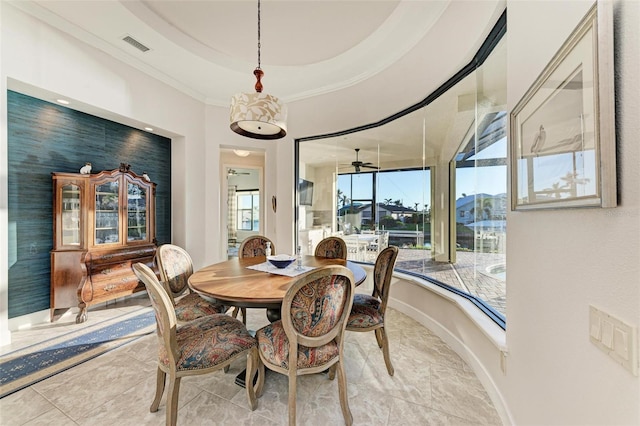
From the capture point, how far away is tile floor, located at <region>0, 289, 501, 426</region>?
1630 millimetres

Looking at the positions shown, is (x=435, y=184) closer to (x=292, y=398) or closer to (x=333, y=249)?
(x=333, y=249)

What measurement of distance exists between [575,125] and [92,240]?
4.22 m

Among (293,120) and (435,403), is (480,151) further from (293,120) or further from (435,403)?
(293,120)

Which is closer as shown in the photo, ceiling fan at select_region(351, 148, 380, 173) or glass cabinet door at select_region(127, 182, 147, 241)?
glass cabinet door at select_region(127, 182, 147, 241)

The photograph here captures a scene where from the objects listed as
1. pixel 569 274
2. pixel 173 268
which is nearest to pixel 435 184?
pixel 569 274

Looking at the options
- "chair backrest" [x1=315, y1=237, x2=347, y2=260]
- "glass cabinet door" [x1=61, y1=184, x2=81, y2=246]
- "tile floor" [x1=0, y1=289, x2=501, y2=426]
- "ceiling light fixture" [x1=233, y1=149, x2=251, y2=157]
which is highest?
"ceiling light fixture" [x1=233, y1=149, x2=251, y2=157]

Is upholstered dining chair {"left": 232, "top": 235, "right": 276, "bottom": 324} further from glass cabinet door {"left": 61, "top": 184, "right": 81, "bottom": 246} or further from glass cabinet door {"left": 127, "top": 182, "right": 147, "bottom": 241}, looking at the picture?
glass cabinet door {"left": 61, "top": 184, "right": 81, "bottom": 246}

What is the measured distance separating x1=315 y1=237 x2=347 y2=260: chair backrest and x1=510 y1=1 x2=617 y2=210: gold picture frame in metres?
1.94

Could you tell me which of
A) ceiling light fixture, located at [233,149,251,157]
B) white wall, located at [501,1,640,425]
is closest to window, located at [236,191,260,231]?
ceiling light fixture, located at [233,149,251,157]

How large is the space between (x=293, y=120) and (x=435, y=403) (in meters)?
4.11

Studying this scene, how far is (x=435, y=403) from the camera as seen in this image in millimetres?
1764

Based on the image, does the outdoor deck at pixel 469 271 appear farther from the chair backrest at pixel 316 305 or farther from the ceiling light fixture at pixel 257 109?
the ceiling light fixture at pixel 257 109

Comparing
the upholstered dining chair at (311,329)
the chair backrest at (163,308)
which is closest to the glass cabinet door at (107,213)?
the chair backrest at (163,308)

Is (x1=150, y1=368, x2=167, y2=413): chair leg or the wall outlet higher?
the wall outlet
